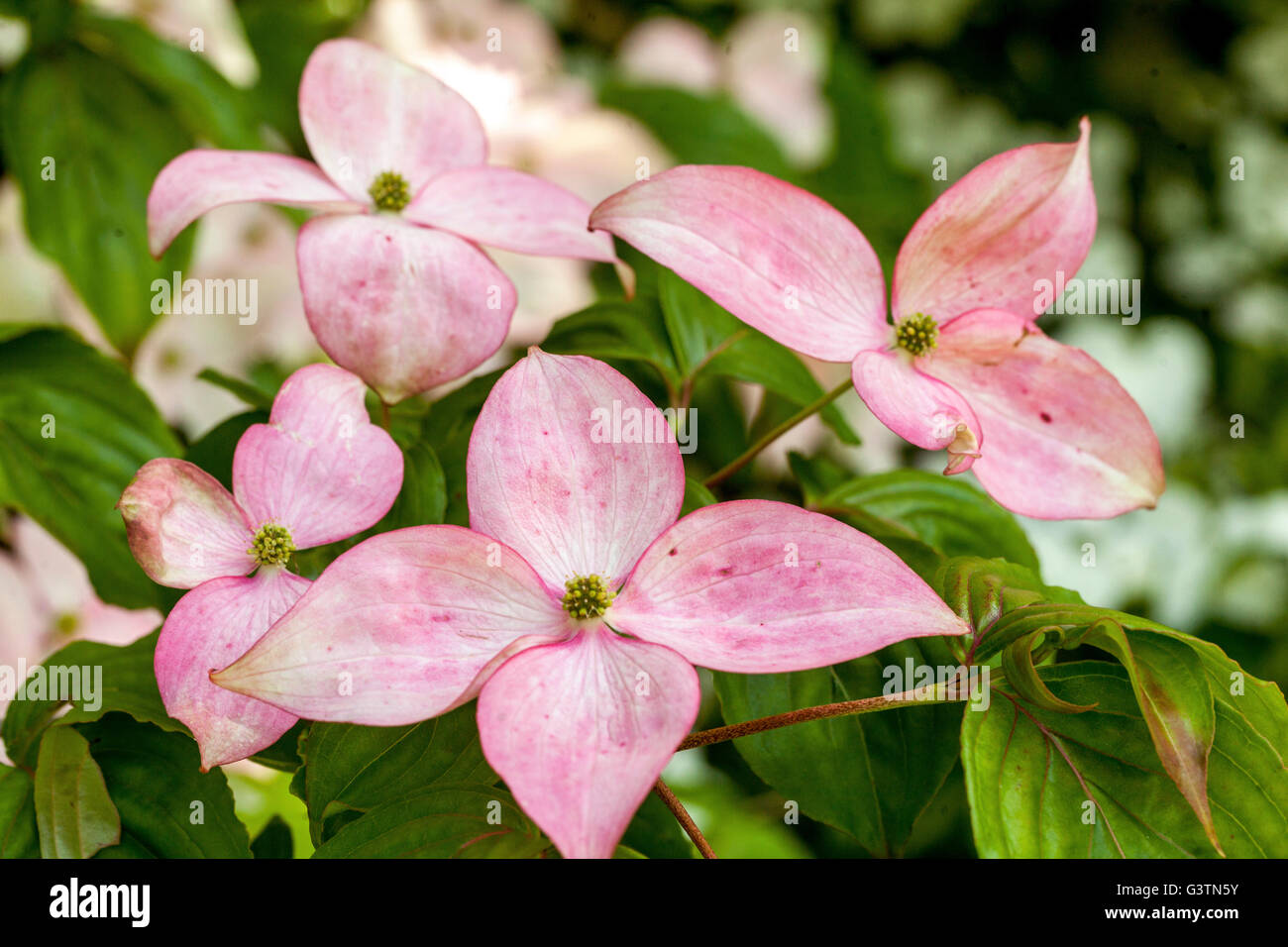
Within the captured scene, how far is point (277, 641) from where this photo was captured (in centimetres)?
24

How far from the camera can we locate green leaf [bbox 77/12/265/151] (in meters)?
0.56

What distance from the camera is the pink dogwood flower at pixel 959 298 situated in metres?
0.30

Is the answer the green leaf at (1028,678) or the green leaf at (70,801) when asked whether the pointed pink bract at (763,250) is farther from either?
the green leaf at (70,801)

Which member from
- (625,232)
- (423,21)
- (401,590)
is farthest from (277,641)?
Answer: (423,21)

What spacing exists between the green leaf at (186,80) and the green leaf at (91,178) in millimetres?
23

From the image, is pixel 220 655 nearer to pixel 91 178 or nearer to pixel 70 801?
pixel 70 801

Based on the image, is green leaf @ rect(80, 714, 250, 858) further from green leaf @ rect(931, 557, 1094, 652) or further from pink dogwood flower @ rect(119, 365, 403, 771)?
green leaf @ rect(931, 557, 1094, 652)

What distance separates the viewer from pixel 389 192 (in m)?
0.37

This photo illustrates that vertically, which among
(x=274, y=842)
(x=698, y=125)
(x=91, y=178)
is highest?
(x=698, y=125)

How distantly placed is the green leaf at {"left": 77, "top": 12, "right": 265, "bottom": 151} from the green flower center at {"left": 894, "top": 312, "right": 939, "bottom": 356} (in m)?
0.39

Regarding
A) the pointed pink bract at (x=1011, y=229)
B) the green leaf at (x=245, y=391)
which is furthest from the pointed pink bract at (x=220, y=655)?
the pointed pink bract at (x=1011, y=229)

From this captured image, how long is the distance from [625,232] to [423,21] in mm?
603

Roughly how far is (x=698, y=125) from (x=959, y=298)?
1.91ft

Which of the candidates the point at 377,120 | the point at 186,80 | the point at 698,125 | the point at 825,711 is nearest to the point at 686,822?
the point at 825,711
